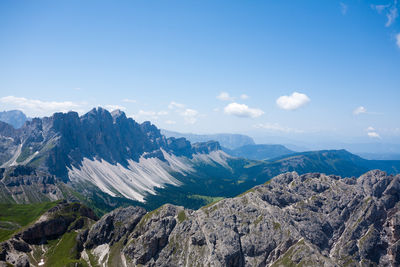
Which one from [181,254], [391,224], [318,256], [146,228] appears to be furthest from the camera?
[391,224]

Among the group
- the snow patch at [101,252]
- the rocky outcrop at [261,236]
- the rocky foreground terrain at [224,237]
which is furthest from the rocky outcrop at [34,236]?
the rocky outcrop at [261,236]

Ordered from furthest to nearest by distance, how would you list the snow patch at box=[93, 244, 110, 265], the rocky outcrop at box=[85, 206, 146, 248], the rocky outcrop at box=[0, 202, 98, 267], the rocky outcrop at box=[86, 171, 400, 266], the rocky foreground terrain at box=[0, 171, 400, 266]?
1. the rocky outcrop at box=[85, 206, 146, 248]
2. the snow patch at box=[93, 244, 110, 265]
3. the rocky foreground terrain at box=[0, 171, 400, 266]
4. the rocky outcrop at box=[86, 171, 400, 266]
5. the rocky outcrop at box=[0, 202, 98, 267]

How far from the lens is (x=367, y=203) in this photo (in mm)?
199625

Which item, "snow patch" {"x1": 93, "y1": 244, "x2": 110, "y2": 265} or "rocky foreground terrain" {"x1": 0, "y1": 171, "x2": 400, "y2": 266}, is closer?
"rocky foreground terrain" {"x1": 0, "y1": 171, "x2": 400, "y2": 266}

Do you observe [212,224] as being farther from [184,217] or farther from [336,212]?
[336,212]

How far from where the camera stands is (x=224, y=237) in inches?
6348

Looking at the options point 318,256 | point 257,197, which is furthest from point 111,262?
point 318,256

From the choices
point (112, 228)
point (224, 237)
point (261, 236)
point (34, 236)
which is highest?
point (261, 236)

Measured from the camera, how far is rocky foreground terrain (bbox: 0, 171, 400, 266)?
6211 inches

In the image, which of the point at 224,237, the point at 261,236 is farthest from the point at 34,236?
the point at 261,236

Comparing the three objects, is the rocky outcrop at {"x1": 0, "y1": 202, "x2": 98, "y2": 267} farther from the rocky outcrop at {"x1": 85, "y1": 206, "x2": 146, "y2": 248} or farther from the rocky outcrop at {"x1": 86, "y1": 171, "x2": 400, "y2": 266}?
the rocky outcrop at {"x1": 86, "y1": 171, "x2": 400, "y2": 266}

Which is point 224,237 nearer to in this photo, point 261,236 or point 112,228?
point 261,236

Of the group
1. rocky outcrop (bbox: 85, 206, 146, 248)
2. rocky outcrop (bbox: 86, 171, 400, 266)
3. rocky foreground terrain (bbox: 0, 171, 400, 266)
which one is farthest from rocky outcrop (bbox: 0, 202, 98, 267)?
rocky outcrop (bbox: 86, 171, 400, 266)

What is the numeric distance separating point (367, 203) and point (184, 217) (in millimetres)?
136664
